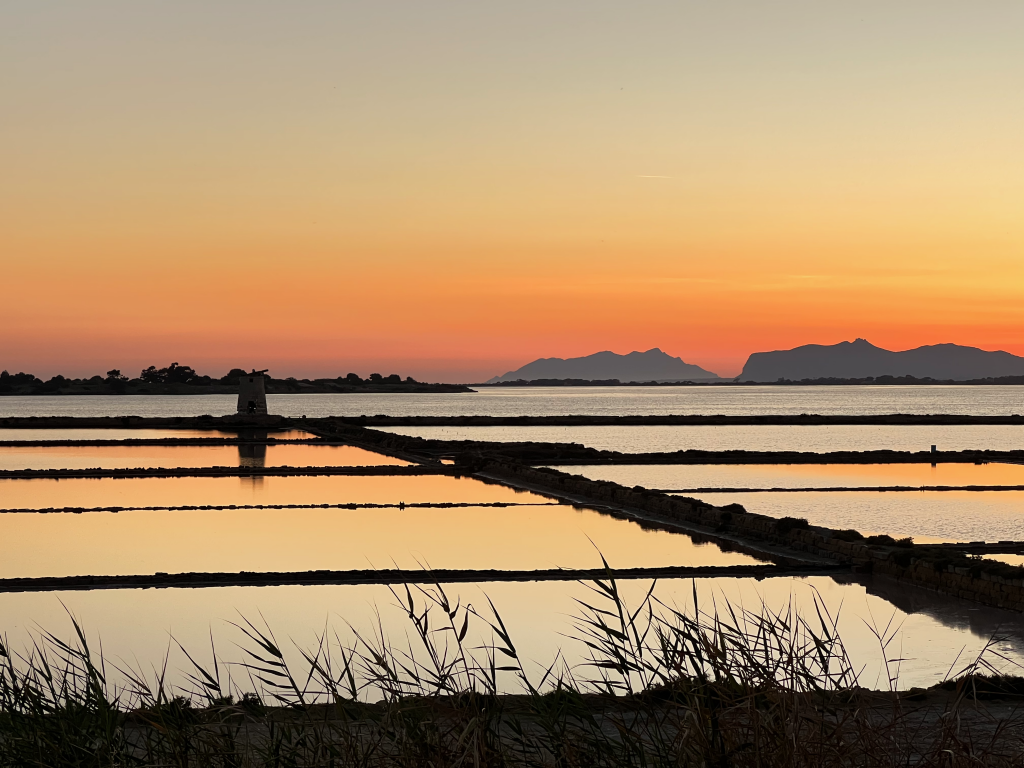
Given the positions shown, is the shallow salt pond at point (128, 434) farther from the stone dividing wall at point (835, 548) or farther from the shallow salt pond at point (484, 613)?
the shallow salt pond at point (484, 613)

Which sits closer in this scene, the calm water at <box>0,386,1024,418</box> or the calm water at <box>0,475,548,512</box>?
the calm water at <box>0,475,548,512</box>

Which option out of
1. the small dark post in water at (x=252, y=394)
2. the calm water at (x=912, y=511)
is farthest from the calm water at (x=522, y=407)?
the calm water at (x=912, y=511)

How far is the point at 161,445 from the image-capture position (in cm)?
3684

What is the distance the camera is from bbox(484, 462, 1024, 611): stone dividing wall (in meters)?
10.7

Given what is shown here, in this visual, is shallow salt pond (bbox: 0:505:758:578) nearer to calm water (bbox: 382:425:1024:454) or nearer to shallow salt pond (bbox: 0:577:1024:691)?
shallow salt pond (bbox: 0:577:1024:691)

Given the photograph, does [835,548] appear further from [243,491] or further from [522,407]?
[522,407]

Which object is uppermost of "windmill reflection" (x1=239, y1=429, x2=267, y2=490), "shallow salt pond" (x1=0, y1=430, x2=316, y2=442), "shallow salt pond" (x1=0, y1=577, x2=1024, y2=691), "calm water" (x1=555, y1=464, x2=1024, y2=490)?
"shallow salt pond" (x1=0, y1=430, x2=316, y2=442)

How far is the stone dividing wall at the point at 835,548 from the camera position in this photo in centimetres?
1066

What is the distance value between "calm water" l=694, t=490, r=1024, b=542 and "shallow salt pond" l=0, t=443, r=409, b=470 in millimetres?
12217

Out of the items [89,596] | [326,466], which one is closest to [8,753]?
[89,596]

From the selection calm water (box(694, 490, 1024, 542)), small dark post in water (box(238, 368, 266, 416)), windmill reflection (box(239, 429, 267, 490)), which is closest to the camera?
calm water (box(694, 490, 1024, 542))

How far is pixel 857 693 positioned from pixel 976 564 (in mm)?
8240

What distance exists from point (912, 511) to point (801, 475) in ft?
25.6

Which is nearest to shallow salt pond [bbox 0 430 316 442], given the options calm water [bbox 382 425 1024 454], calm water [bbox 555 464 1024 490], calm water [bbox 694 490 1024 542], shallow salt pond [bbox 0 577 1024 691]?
calm water [bbox 382 425 1024 454]
